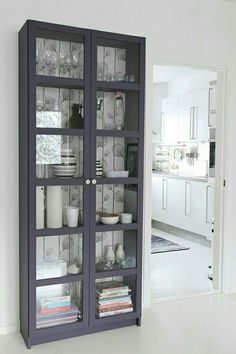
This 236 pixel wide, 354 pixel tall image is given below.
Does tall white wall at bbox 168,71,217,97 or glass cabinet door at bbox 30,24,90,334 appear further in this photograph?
tall white wall at bbox 168,71,217,97

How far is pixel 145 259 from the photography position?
11.5 ft

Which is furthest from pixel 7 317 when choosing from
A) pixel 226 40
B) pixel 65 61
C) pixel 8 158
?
pixel 226 40

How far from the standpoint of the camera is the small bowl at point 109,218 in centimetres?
310

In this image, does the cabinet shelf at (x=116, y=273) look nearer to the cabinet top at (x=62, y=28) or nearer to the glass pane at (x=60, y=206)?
the glass pane at (x=60, y=206)

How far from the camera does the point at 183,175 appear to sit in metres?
6.57

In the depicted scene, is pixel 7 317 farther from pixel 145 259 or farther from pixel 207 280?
pixel 207 280

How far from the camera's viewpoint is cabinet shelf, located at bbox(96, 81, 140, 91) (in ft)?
9.79

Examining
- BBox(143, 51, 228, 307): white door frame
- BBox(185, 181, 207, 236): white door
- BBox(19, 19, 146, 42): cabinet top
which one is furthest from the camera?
BBox(185, 181, 207, 236): white door

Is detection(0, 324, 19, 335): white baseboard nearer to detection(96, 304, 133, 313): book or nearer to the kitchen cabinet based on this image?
detection(96, 304, 133, 313): book

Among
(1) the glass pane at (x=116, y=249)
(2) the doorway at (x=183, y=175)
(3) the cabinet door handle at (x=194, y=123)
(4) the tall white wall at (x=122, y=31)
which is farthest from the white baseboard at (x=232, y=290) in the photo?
(3) the cabinet door handle at (x=194, y=123)

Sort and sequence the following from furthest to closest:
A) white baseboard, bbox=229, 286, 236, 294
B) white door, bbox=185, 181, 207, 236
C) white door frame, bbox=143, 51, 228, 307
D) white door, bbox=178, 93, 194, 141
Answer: white door, bbox=178, 93, 194, 141 → white door, bbox=185, 181, 207, 236 → white baseboard, bbox=229, 286, 236, 294 → white door frame, bbox=143, 51, 228, 307

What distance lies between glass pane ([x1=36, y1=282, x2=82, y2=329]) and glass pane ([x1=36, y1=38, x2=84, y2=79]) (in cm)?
151

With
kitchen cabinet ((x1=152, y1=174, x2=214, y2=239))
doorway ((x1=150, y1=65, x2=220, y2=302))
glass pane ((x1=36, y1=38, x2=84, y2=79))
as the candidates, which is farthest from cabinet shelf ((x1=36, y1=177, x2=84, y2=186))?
kitchen cabinet ((x1=152, y1=174, x2=214, y2=239))

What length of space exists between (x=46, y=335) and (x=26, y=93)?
1.67m
